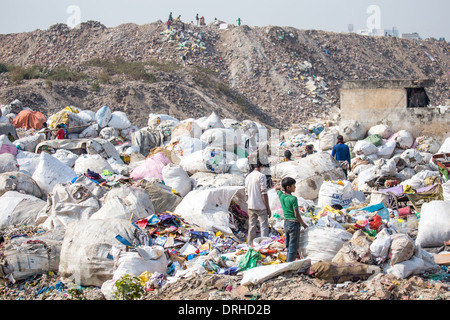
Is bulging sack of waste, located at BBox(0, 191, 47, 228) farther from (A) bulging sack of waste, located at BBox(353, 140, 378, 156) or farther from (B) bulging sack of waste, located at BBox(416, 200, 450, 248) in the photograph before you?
(A) bulging sack of waste, located at BBox(353, 140, 378, 156)

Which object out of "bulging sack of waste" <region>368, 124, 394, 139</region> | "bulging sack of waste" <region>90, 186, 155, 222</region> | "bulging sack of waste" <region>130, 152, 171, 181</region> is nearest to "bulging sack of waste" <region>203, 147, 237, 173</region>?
"bulging sack of waste" <region>130, 152, 171, 181</region>

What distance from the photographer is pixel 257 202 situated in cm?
456

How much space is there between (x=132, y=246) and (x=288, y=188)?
1.40m

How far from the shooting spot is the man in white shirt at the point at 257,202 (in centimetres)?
455

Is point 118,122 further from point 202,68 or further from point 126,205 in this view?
point 202,68

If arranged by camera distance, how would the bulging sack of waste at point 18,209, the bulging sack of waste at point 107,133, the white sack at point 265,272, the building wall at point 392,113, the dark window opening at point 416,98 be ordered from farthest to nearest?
the bulging sack of waste at point 107,133
the dark window opening at point 416,98
the building wall at point 392,113
the bulging sack of waste at point 18,209
the white sack at point 265,272

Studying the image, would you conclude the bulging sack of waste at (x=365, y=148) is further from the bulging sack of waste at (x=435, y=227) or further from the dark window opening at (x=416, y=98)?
the bulging sack of waste at (x=435, y=227)

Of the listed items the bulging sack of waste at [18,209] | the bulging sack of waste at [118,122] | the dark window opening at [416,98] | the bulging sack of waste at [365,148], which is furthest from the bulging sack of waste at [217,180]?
the dark window opening at [416,98]

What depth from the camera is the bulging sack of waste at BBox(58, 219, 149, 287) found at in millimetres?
3891

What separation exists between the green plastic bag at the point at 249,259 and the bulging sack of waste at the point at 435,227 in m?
1.65

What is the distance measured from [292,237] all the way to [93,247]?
1644 millimetres

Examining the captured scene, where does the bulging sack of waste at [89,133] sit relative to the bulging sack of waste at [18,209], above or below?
above

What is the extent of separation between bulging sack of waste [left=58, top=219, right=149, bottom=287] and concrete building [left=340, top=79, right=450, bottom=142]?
6943mm
